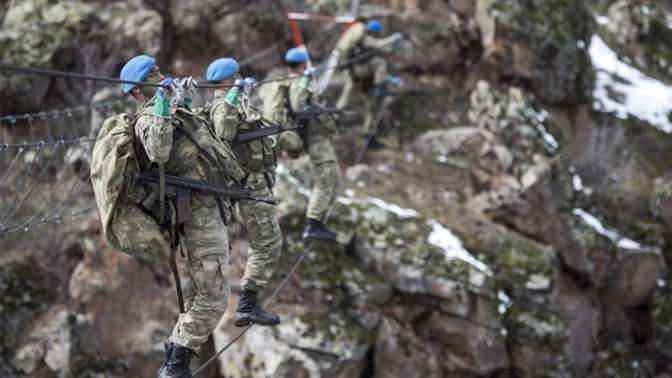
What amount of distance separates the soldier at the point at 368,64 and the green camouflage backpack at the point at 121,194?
6.00m

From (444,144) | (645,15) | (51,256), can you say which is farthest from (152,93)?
(645,15)

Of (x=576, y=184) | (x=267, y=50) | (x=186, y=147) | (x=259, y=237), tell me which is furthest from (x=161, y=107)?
(x=267, y=50)

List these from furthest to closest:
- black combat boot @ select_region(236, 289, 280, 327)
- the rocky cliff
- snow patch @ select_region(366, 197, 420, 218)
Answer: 1. snow patch @ select_region(366, 197, 420, 218)
2. the rocky cliff
3. black combat boot @ select_region(236, 289, 280, 327)

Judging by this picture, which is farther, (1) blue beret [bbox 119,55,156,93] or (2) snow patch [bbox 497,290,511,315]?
(2) snow patch [bbox 497,290,511,315]

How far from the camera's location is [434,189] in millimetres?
13391

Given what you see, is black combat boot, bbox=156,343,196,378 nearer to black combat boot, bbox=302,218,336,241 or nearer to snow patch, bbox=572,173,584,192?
black combat boot, bbox=302,218,336,241

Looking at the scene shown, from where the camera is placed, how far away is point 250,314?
6.10 meters

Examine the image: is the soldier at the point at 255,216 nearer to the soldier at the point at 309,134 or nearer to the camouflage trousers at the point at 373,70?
the soldier at the point at 309,134

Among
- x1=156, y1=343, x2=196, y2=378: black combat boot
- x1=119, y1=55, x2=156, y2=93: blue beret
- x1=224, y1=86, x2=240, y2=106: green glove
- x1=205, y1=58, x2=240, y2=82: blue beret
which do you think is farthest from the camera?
x1=205, y1=58, x2=240, y2=82: blue beret

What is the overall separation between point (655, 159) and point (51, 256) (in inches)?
543

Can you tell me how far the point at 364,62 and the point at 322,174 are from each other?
5996mm

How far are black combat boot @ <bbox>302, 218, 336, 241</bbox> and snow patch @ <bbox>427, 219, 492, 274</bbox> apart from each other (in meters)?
3.52

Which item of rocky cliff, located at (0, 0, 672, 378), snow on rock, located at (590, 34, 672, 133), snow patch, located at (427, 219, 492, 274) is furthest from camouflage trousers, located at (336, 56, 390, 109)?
snow on rock, located at (590, 34, 672, 133)

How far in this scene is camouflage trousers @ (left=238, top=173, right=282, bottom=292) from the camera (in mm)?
6102
